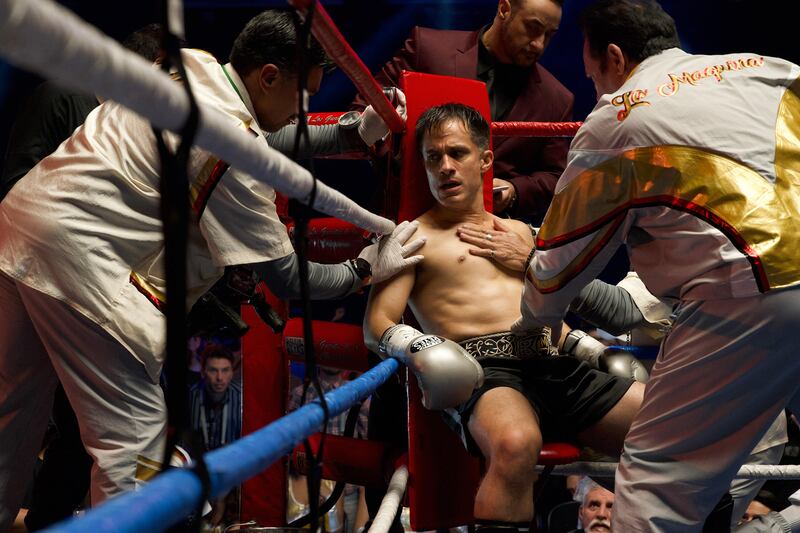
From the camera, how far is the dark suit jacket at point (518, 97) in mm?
2996

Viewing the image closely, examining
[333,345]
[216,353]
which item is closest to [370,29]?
[216,353]

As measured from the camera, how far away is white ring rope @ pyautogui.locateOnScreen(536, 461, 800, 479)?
2.04 metres

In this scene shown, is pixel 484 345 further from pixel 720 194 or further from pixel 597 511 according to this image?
pixel 597 511

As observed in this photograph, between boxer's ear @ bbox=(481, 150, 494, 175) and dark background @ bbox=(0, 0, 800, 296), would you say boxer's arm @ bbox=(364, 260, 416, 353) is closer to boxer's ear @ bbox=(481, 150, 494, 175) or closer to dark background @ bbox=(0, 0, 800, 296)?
boxer's ear @ bbox=(481, 150, 494, 175)

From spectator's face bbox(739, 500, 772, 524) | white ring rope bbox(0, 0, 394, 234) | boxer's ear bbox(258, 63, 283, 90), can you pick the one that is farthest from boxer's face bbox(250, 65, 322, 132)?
spectator's face bbox(739, 500, 772, 524)

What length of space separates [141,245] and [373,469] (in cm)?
99

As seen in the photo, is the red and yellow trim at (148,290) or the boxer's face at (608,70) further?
the boxer's face at (608,70)

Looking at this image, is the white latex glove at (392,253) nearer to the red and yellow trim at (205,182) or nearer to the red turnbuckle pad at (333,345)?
the red turnbuckle pad at (333,345)

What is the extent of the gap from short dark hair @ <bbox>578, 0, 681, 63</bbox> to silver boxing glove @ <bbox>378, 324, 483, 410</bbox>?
753 mm

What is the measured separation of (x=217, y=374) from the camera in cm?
395

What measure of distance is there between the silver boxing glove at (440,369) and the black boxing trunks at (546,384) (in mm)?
104

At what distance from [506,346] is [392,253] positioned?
37 centimetres

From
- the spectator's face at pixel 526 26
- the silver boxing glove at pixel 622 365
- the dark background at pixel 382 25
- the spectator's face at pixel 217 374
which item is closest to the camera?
the silver boxing glove at pixel 622 365

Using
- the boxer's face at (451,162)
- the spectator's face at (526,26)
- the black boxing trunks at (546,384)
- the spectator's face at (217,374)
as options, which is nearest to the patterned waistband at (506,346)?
the black boxing trunks at (546,384)
